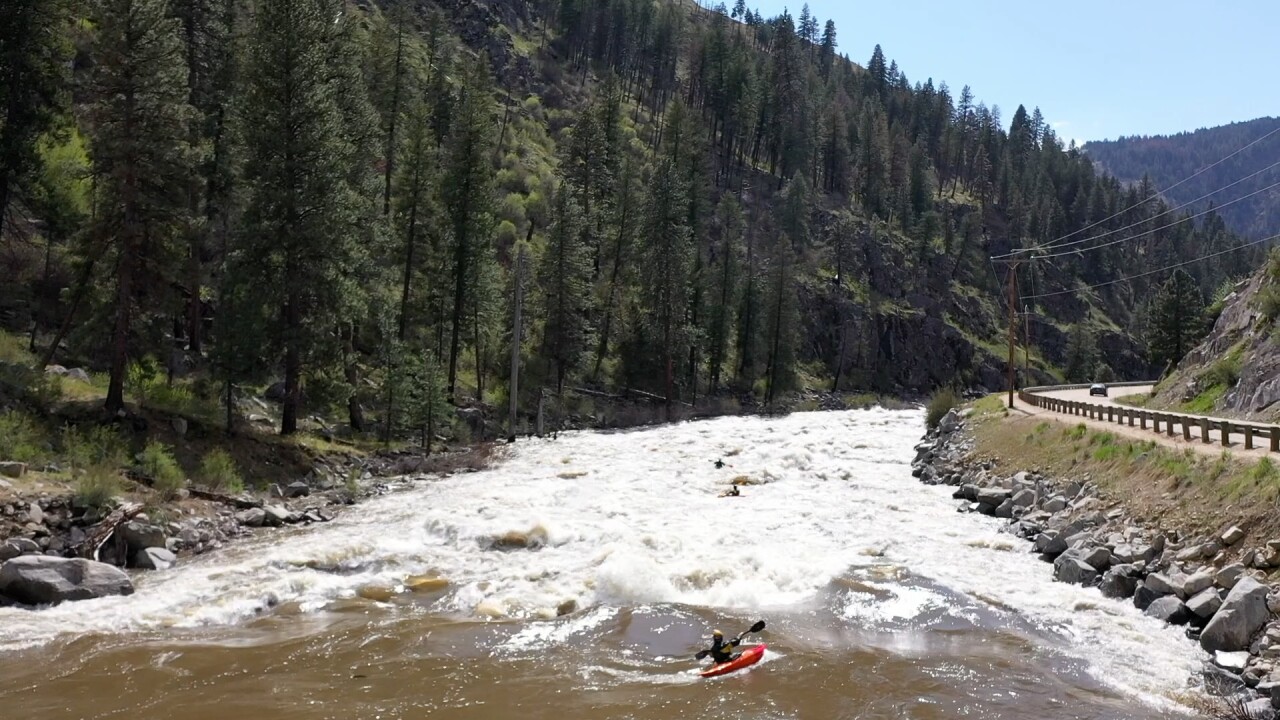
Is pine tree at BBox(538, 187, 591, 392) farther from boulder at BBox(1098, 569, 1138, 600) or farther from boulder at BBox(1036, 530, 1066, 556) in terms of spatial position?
boulder at BBox(1098, 569, 1138, 600)

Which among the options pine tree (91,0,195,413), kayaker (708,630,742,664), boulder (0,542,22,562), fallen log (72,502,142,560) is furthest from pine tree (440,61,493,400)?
kayaker (708,630,742,664)

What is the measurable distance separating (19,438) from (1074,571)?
23284mm

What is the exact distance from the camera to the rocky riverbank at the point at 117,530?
13266 millimetres

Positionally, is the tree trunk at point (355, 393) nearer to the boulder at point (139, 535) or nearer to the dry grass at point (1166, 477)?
A: the boulder at point (139, 535)

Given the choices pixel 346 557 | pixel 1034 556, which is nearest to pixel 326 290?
pixel 346 557

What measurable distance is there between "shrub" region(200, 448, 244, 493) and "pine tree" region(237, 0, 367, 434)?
5.39 m

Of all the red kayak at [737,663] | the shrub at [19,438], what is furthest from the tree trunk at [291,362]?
the red kayak at [737,663]

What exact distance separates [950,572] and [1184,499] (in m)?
5.16

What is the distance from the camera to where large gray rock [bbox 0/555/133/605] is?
13.0 metres

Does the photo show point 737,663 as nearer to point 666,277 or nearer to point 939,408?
point 939,408

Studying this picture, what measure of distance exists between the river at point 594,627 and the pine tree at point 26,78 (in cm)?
1647

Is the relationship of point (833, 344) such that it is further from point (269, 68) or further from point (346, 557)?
point (346, 557)

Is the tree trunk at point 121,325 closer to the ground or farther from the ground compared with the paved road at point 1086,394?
farther from the ground

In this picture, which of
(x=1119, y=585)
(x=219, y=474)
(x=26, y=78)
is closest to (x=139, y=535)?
(x=219, y=474)
